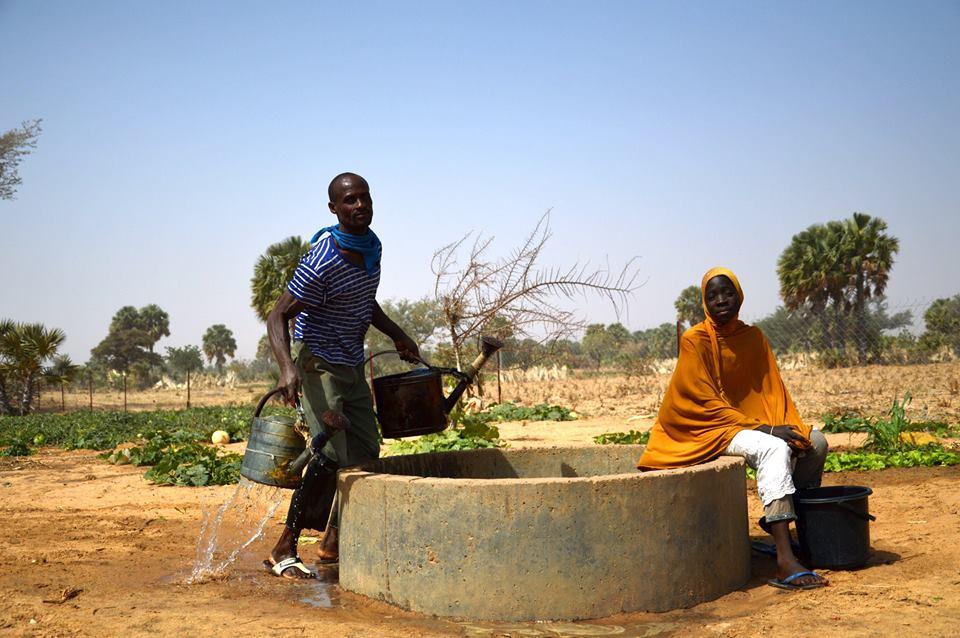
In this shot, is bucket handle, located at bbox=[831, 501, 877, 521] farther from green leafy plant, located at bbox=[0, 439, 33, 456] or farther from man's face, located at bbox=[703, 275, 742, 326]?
green leafy plant, located at bbox=[0, 439, 33, 456]

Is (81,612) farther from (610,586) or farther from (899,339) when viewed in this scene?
(899,339)

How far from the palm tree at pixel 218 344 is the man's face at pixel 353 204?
189ft

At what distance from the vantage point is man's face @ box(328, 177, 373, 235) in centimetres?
439

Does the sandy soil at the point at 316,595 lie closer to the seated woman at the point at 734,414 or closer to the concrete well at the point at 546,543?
the concrete well at the point at 546,543

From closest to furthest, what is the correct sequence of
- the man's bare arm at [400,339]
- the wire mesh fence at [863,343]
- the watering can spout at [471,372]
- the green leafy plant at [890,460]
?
the watering can spout at [471,372] < the man's bare arm at [400,339] < the green leafy plant at [890,460] < the wire mesh fence at [863,343]

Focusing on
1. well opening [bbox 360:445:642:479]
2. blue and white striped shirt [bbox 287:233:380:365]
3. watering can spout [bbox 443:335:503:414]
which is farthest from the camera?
well opening [bbox 360:445:642:479]

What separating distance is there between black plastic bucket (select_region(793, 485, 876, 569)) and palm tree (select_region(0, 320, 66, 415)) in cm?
2271

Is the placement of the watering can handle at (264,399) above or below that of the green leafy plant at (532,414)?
above

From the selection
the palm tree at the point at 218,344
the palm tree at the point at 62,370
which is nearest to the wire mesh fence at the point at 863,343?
the palm tree at the point at 62,370

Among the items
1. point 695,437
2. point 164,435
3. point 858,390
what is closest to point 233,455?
point 164,435

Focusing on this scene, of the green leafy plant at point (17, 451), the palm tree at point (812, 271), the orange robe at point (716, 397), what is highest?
the palm tree at point (812, 271)

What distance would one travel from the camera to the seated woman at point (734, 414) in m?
4.16

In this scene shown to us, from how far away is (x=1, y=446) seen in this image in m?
12.8

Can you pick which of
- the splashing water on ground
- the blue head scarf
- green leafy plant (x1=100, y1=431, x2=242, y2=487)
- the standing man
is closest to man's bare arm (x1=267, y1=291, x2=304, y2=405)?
the standing man
